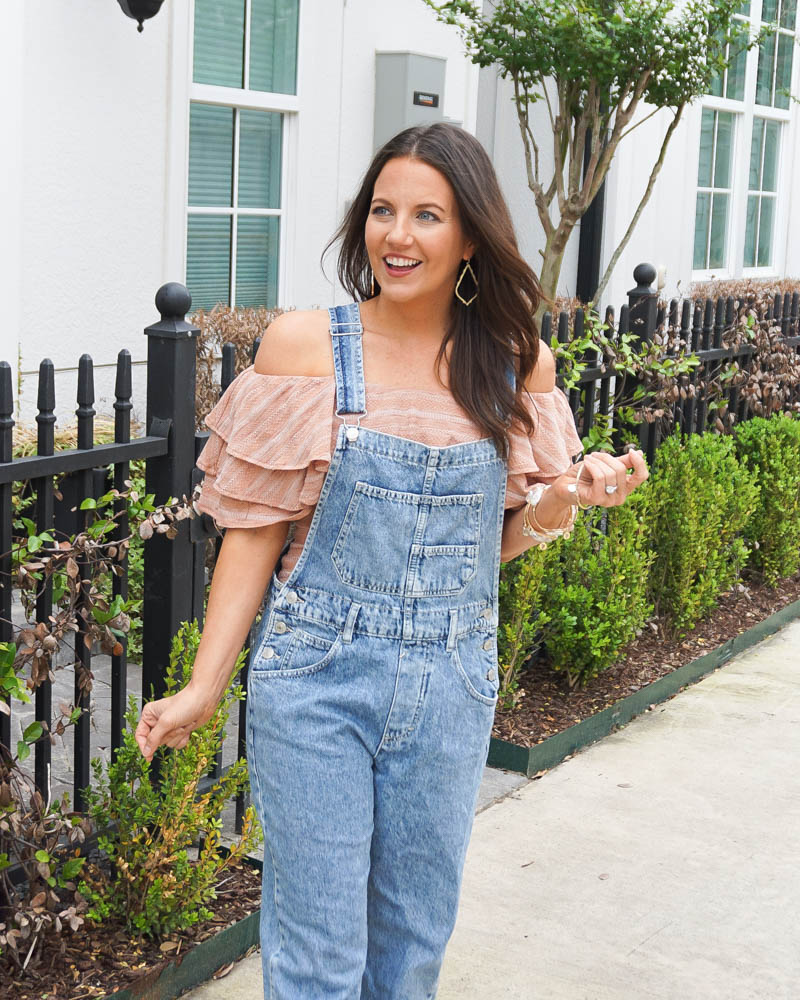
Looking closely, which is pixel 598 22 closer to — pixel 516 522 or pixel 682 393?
pixel 682 393

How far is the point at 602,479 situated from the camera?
2252 mm

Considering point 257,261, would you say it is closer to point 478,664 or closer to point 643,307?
point 643,307

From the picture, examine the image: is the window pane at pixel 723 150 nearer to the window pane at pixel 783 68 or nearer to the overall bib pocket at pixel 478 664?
the window pane at pixel 783 68

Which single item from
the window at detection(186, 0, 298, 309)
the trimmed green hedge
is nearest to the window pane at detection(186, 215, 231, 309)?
the window at detection(186, 0, 298, 309)

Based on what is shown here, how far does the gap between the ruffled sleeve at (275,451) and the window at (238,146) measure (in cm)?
537

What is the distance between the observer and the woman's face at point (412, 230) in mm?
2273

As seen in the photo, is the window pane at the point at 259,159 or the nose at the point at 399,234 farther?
the window pane at the point at 259,159

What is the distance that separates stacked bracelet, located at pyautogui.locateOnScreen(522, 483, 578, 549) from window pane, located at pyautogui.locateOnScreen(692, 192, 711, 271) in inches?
393

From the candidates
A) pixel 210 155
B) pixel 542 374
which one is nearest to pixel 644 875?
pixel 542 374

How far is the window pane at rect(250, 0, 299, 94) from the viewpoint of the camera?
7672 mm

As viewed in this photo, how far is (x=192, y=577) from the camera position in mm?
3512

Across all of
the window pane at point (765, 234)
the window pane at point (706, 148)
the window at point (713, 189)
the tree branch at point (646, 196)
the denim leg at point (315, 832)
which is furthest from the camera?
the window pane at point (765, 234)

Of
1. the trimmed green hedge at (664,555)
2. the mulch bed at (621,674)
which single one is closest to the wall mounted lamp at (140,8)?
the trimmed green hedge at (664,555)

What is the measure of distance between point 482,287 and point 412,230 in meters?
0.18
